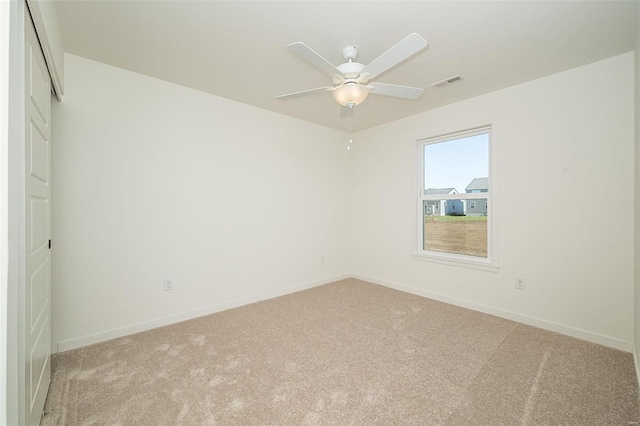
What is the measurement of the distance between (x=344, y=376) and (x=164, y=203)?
235cm

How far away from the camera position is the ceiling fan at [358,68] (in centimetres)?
162

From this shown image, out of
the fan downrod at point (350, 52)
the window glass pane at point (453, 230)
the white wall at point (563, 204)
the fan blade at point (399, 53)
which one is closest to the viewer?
the fan blade at point (399, 53)

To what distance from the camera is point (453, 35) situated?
2.11m

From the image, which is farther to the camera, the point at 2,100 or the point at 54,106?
the point at 54,106

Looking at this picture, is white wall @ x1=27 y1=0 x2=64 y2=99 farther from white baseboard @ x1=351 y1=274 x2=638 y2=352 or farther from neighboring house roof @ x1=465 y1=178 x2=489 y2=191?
white baseboard @ x1=351 y1=274 x2=638 y2=352

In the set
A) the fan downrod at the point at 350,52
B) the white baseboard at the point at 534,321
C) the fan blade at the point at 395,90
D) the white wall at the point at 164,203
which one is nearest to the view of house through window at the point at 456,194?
the white baseboard at the point at 534,321

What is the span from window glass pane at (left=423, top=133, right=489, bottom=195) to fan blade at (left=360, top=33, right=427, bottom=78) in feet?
6.96

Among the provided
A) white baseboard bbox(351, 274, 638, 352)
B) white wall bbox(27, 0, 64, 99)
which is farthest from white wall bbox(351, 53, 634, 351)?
Result: white wall bbox(27, 0, 64, 99)

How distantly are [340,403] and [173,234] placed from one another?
2279 mm

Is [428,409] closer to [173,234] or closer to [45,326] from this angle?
[45,326]

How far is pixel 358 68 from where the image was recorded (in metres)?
1.93

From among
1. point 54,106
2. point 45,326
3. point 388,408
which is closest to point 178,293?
point 45,326

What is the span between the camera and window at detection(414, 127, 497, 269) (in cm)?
332

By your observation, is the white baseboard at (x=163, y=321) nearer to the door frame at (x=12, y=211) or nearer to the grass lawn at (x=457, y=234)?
the door frame at (x=12, y=211)
